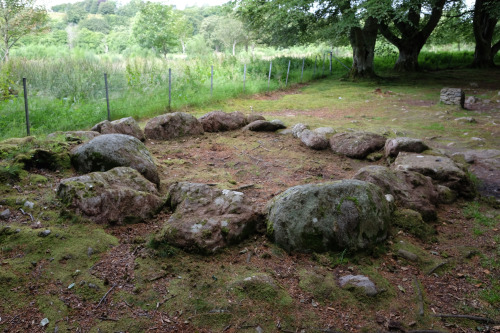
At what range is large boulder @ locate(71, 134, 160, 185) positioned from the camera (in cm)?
445

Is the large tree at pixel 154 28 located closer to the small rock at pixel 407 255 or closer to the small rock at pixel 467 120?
the small rock at pixel 467 120

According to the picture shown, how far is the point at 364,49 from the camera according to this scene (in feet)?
56.8

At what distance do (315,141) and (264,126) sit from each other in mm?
1597

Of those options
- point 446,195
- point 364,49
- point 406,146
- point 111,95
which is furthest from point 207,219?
point 364,49

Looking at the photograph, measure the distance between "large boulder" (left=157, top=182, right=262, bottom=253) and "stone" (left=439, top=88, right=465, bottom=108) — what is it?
962 centimetres

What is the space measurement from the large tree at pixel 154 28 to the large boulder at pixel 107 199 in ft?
98.0

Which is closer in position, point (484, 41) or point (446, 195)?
point (446, 195)

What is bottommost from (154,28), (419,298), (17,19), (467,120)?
(419,298)

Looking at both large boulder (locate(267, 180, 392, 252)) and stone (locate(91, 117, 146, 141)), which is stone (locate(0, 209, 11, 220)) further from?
stone (locate(91, 117, 146, 141))

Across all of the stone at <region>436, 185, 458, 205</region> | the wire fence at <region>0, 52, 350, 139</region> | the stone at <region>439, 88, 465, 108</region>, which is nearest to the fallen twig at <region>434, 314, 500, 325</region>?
the stone at <region>436, 185, 458, 205</region>

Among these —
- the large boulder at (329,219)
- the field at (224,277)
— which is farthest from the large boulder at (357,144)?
the large boulder at (329,219)

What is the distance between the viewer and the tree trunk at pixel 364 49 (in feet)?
55.0

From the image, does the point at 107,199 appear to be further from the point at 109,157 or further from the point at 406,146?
the point at 406,146

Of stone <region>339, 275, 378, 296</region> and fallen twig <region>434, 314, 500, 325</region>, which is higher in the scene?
stone <region>339, 275, 378, 296</region>
